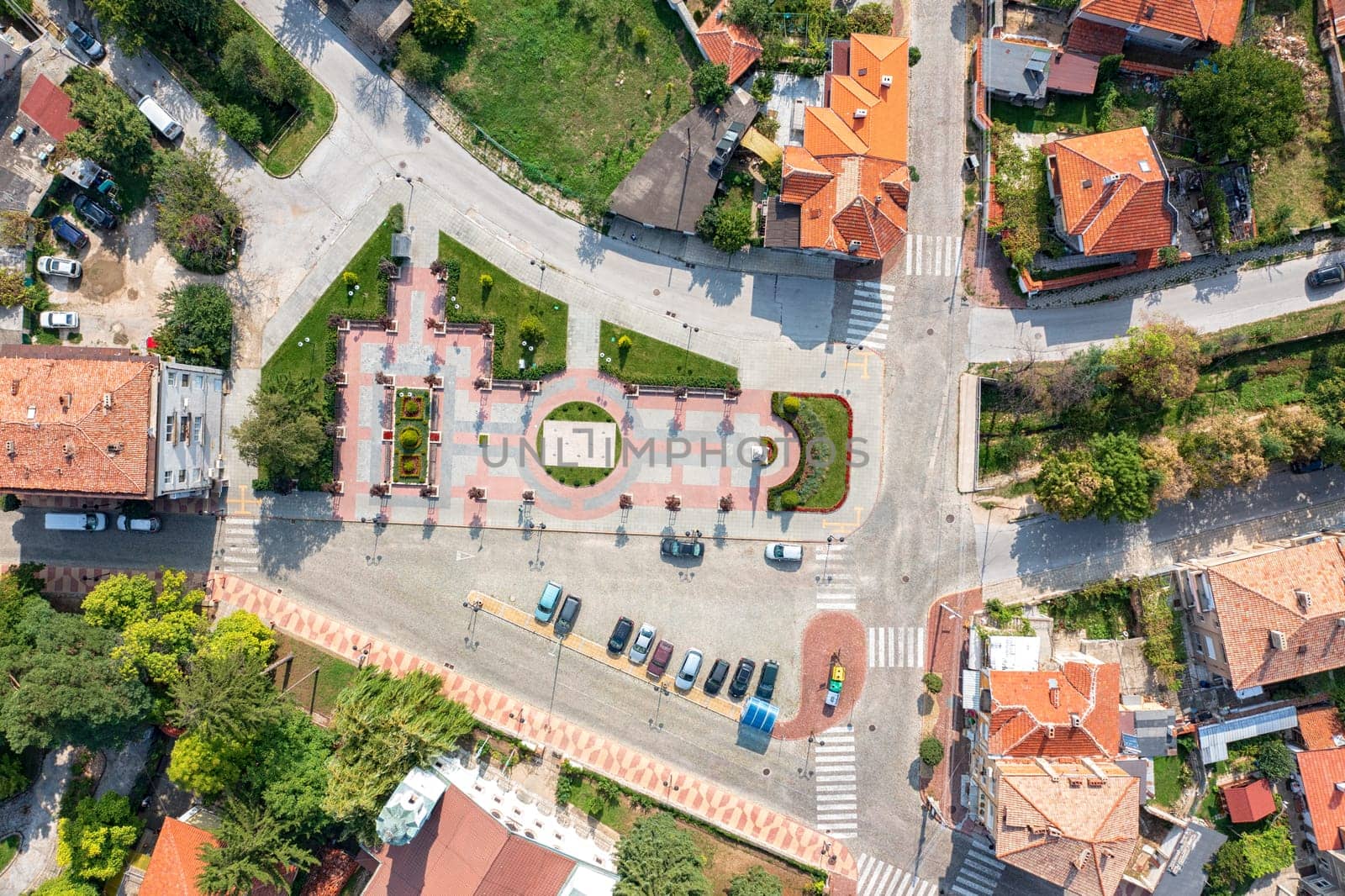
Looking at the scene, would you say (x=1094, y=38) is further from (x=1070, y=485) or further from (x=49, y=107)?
(x=49, y=107)

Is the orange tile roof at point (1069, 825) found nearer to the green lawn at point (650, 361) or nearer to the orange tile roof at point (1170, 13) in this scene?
the green lawn at point (650, 361)

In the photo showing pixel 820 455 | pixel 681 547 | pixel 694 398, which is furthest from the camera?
pixel 694 398

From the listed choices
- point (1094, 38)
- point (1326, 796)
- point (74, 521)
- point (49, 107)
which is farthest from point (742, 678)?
point (49, 107)

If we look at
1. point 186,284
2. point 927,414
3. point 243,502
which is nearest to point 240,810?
point 243,502

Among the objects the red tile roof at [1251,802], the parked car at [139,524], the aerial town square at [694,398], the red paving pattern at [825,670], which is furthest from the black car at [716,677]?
the parked car at [139,524]

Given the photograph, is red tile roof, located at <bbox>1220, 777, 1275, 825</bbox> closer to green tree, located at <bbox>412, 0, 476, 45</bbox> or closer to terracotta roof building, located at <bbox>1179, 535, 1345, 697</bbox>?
terracotta roof building, located at <bbox>1179, 535, 1345, 697</bbox>

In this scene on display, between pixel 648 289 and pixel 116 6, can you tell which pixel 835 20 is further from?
pixel 116 6

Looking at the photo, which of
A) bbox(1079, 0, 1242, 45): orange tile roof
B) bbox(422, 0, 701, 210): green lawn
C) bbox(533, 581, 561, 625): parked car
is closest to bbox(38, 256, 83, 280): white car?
bbox(422, 0, 701, 210): green lawn

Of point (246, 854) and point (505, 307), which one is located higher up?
point (505, 307)
